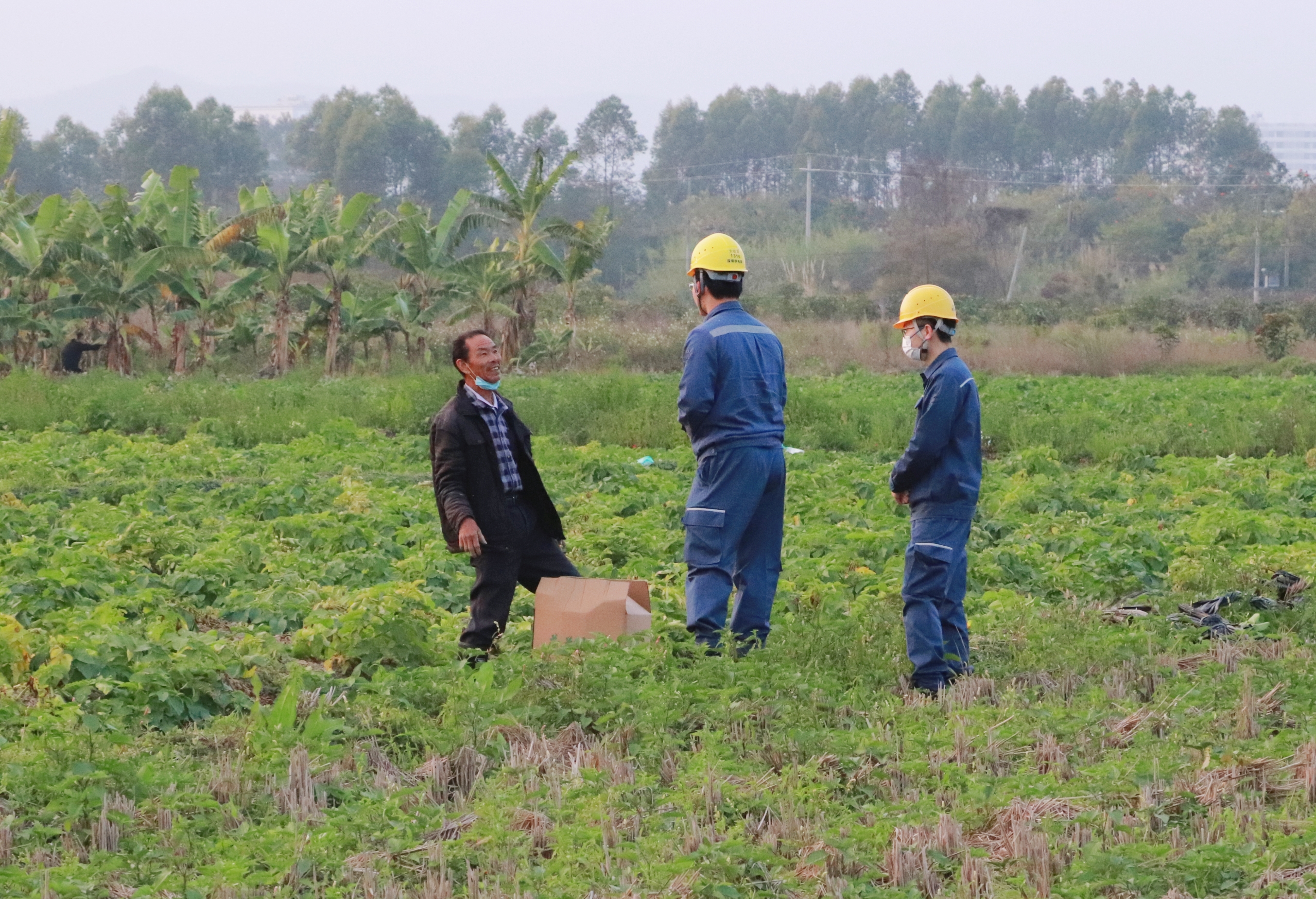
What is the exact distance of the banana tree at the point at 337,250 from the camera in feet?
92.1

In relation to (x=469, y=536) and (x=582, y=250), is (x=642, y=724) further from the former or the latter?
(x=582, y=250)

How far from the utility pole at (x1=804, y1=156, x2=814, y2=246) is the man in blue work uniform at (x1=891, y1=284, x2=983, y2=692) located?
50309 mm

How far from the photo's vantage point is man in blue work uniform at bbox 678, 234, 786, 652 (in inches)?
261

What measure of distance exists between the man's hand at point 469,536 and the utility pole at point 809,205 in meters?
50.6

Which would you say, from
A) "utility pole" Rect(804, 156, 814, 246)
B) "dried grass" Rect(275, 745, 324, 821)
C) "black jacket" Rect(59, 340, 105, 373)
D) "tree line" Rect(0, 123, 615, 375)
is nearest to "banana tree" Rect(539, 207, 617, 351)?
"tree line" Rect(0, 123, 615, 375)

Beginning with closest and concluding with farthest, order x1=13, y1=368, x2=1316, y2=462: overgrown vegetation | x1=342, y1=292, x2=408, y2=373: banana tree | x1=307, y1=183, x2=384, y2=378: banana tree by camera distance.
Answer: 1. x1=13, y1=368, x2=1316, y2=462: overgrown vegetation
2. x1=307, y1=183, x2=384, y2=378: banana tree
3. x1=342, y1=292, x2=408, y2=373: banana tree

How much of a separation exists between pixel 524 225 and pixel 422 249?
2.43 m

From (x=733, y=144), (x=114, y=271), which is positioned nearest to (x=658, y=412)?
(x=114, y=271)

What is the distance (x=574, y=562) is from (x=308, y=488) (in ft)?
13.1

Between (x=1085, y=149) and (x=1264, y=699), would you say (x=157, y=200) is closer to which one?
(x=1264, y=699)

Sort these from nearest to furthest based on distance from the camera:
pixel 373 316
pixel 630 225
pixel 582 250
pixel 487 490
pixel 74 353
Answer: pixel 487 490 < pixel 74 353 < pixel 373 316 < pixel 582 250 < pixel 630 225

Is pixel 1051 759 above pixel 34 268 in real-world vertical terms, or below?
below

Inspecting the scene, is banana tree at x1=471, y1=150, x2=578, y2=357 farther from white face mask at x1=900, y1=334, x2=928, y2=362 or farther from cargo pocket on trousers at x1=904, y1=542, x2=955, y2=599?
cargo pocket on trousers at x1=904, y1=542, x2=955, y2=599

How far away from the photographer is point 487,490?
6.90 metres
